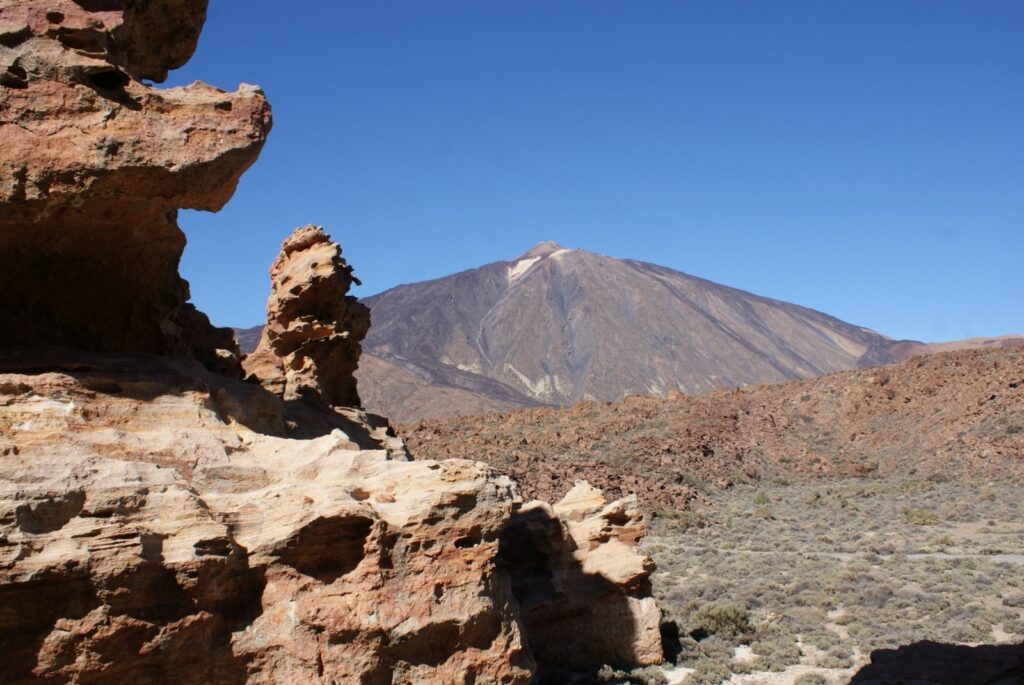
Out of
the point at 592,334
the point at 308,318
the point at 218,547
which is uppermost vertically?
the point at 592,334

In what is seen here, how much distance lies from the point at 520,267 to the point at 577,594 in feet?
563

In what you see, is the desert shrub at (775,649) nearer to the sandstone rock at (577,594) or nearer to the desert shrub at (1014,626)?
the sandstone rock at (577,594)

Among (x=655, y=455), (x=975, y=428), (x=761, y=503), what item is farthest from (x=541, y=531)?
(x=975, y=428)

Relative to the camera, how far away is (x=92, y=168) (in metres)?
7.02

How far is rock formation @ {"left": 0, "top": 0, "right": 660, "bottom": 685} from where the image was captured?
5.90 meters

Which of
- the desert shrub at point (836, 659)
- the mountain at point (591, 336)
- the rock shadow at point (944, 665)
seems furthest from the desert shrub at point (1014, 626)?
the mountain at point (591, 336)

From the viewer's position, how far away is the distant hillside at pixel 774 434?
3167 cm

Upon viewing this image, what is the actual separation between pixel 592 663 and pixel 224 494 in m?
6.11

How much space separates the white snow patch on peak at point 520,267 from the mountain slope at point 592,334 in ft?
2.09

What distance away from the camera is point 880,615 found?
14.4m

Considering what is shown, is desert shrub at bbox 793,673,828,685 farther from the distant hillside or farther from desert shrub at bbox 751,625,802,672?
the distant hillside

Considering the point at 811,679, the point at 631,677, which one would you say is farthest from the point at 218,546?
the point at 811,679

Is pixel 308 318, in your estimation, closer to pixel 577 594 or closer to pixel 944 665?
pixel 577 594

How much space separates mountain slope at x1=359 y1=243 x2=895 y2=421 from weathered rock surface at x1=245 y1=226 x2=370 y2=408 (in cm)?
7609
